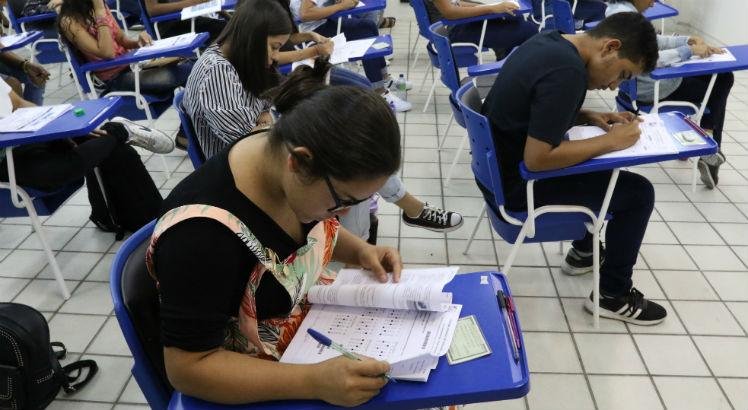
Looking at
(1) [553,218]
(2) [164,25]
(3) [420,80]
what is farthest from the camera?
(3) [420,80]

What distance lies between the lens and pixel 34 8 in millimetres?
4191

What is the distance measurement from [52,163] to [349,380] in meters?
1.65

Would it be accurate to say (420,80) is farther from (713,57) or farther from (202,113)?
(202,113)

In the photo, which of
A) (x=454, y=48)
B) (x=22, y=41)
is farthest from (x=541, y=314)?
(x=22, y=41)

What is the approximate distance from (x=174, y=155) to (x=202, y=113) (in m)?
1.55

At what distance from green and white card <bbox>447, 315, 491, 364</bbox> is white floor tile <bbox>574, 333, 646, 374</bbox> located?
986 millimetres

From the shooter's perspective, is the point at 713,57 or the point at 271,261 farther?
the point at 713,57

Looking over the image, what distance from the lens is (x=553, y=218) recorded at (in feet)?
5.42

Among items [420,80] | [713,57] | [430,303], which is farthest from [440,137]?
[430,303]

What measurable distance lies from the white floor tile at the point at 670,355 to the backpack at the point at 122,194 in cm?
210

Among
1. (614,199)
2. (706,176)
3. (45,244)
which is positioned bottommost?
(706,176)

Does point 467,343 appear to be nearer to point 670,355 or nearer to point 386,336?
point 386,336

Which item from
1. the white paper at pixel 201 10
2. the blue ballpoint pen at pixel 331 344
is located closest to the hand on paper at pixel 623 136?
the blue ballpoint pen at pixel 331 344

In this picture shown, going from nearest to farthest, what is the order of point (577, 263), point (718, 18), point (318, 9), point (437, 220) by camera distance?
1. point (577, 263)
2. point (437, 220)
3. point (318, 9)
4. point (718, 18)
